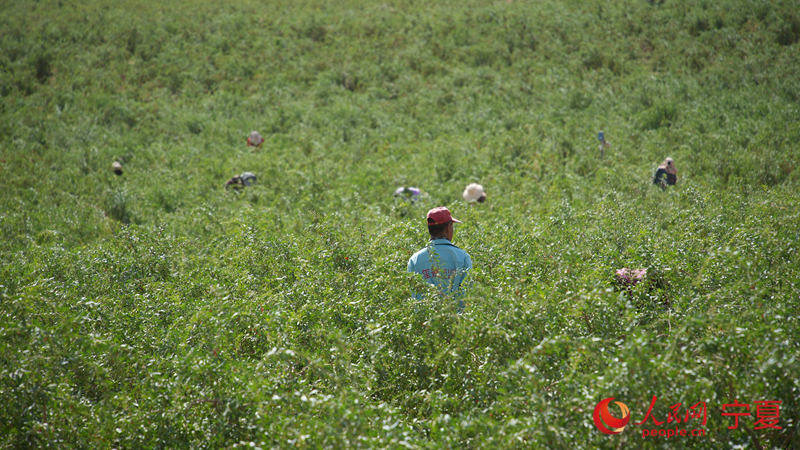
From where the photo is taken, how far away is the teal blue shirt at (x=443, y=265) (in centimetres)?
407

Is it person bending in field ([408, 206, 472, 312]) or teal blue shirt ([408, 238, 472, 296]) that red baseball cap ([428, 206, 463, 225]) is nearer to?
person bending in field ([408, 206, 472, 312])

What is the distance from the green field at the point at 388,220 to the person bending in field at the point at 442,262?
0.68ft

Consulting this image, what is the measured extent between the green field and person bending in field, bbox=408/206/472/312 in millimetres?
208

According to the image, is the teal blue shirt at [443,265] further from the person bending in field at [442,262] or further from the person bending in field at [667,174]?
the person bending in field at [667,174]

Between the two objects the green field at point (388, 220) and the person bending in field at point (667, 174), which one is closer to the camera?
the green field at point (388, 220)

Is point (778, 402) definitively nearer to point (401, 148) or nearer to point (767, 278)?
point (767, 278)

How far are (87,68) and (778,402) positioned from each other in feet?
79.1

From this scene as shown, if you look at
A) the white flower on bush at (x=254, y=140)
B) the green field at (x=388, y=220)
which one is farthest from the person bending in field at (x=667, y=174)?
the white flower on bush at (x=254, y=140)

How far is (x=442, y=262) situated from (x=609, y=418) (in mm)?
1918

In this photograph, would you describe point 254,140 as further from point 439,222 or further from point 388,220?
point 439,222

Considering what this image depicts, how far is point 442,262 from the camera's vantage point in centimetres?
426

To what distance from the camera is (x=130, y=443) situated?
297 centimetres

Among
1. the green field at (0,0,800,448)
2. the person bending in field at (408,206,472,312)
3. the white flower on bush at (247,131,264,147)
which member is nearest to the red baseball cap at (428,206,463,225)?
the person bending in field at (408,206,472,312)

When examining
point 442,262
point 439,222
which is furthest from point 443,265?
point 439,222
